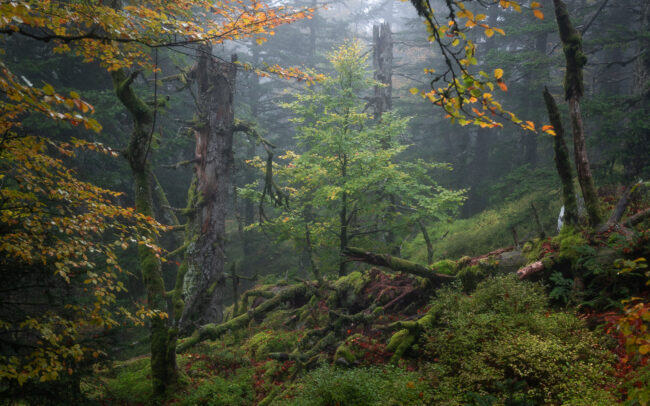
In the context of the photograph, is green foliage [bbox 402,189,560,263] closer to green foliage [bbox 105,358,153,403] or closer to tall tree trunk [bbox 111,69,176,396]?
tall tree trunk [bbox 111,69,176,396]

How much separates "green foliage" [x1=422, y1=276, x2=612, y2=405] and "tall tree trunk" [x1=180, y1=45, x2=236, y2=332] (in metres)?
6.66

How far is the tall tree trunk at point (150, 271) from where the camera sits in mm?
6246

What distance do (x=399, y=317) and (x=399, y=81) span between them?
28.9 metres

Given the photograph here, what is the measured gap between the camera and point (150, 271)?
635 centimetres

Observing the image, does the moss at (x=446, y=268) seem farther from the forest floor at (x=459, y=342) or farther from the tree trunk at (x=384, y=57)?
the tree trunk at (x=384, y=57)

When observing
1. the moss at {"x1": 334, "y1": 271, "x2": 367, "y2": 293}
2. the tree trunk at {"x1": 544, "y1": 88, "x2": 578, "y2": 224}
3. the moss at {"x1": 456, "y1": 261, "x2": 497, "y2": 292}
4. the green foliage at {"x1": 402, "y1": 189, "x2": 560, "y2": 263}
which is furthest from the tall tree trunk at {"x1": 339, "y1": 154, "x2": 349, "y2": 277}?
the tree trunk at {"x1": 544, "y1": 88, "x2": 578, "y2": 224}

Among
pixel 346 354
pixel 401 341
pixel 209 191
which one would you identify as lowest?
pixel 346 354

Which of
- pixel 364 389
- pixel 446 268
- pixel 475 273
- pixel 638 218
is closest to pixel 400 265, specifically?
pixel 446 268

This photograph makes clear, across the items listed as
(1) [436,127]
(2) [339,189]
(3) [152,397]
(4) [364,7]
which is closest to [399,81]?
(1) [436,127]

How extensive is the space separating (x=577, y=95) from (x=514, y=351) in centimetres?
553

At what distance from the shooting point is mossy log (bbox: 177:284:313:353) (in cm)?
857

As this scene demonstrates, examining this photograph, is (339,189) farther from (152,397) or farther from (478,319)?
(152,397)

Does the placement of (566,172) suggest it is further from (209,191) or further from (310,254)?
(209,191)

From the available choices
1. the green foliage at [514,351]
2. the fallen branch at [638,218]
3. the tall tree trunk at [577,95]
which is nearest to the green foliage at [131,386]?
the green foliage at [514,351]
